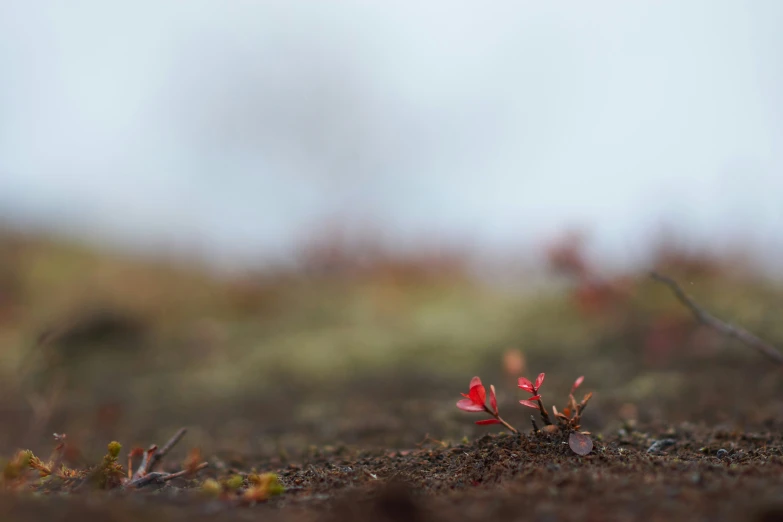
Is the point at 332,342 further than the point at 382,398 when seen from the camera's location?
Yes

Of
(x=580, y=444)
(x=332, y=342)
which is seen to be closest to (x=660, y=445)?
(x=580, y=444)

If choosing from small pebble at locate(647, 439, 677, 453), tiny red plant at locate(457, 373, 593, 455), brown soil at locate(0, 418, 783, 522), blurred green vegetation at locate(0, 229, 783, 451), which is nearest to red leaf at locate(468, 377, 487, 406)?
tiny red plant at locate(457, 373, 593, 455)

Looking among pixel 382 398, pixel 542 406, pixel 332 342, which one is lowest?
pixel 382 398

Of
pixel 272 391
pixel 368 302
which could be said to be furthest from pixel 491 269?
pixel 272 391

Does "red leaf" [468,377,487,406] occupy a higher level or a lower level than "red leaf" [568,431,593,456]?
higher

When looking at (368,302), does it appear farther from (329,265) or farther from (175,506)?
(175,506)

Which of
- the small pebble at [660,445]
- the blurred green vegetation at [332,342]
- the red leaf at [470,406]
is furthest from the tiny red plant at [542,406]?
the blurred green vegetation at [332,342]

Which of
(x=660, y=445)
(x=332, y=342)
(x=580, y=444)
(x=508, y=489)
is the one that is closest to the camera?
(x=508, y=489)

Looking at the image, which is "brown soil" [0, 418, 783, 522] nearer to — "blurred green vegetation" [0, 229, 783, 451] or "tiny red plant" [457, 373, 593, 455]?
"tiny red plant" [457, 373, 593, 455]

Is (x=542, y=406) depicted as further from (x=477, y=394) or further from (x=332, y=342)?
(x=332, y=342)
